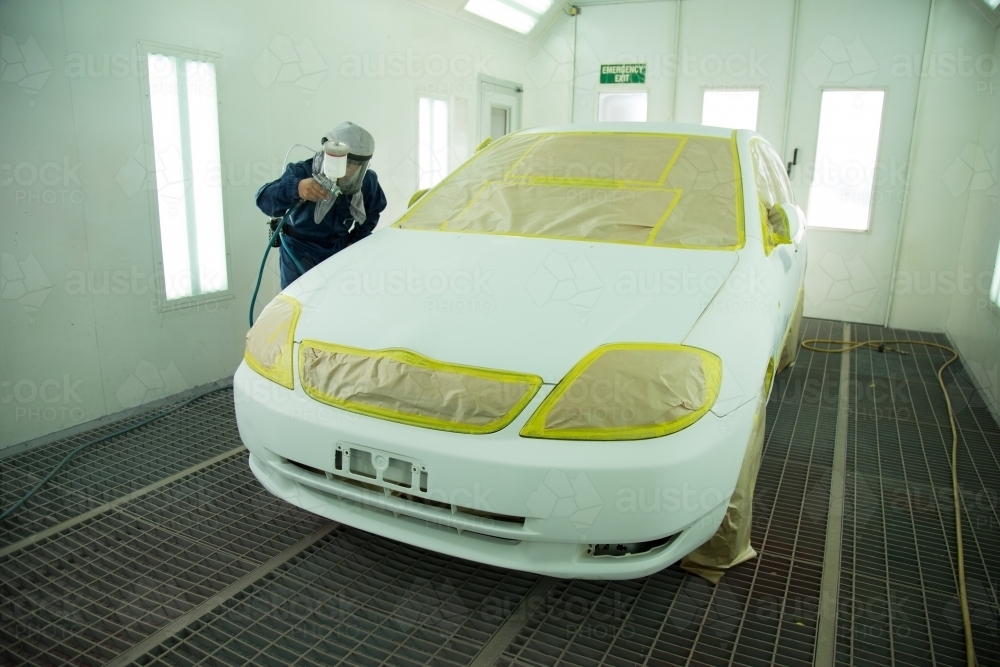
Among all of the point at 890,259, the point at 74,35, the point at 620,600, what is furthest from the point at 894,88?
the point at 74,35

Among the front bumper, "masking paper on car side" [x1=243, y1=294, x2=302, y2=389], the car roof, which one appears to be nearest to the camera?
the front bumper

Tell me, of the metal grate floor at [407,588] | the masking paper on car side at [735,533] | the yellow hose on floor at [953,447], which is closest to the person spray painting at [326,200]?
the metal grate floor at [407,588]

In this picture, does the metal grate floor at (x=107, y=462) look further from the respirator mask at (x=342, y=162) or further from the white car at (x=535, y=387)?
the respirator mask at (x=342, y=162)

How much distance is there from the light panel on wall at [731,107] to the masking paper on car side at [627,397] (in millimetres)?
5365

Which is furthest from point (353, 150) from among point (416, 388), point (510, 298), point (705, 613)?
point (705, 613)

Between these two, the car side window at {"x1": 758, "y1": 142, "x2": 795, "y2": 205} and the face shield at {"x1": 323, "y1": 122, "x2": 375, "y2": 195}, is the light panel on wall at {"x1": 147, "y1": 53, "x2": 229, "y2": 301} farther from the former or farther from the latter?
the car side window at {"x1": 758, "y1": 142, "x2": 795, "y2": 205}

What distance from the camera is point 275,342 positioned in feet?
7.07

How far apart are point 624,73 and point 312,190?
4.83 m

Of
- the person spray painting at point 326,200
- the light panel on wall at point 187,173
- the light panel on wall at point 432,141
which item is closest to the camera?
the person spray painting at point 326,200

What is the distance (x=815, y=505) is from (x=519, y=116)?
216 inches

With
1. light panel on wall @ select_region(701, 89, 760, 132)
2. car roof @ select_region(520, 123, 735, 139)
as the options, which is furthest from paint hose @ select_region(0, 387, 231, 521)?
light panel on wall @ select_region(701, 89, 760, 132)

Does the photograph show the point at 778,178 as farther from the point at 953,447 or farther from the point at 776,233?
the point at 953,447

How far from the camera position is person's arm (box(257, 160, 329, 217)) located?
3191 mm

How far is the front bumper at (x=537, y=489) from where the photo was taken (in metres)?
1.69
